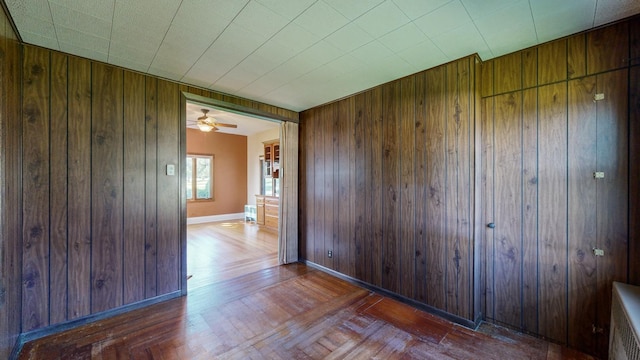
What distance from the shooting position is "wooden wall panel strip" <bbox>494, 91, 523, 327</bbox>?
2234 mm

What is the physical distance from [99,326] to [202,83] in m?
2.68

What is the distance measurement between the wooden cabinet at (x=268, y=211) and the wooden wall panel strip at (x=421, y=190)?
4.29 metres

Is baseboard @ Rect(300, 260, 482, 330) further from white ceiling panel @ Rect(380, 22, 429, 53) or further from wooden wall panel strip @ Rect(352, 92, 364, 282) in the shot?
white ceiling panel @ Rect(380, 22, 429, 53)

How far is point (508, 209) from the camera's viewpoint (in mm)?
2301

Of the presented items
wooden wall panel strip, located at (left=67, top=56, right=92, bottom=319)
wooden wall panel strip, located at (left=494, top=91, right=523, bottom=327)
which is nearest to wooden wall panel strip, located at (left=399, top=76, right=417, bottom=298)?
wooden wall panel strip, located at (left=494, top=91, right=523, bottom=327)

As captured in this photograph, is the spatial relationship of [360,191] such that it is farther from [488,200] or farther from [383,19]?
[383,19]

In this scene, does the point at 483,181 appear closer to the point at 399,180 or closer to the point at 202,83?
the point at 399,180

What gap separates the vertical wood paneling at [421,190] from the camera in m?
2.59

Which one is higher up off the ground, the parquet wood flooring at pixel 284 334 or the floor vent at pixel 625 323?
the floor vent at pixel 625 323

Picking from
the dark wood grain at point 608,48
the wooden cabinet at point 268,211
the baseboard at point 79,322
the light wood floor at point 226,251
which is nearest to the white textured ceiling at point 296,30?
the dark wood grain at point 608,48

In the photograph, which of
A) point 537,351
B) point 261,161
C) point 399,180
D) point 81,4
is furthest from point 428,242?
point 261,161

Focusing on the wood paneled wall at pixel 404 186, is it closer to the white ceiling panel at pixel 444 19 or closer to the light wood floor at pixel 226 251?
the white ceiling panel at pixel 444 19

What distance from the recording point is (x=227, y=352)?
1952 millimetres

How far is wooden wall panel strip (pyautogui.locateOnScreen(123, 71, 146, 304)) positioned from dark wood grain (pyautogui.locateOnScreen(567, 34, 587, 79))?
13.1 feet
